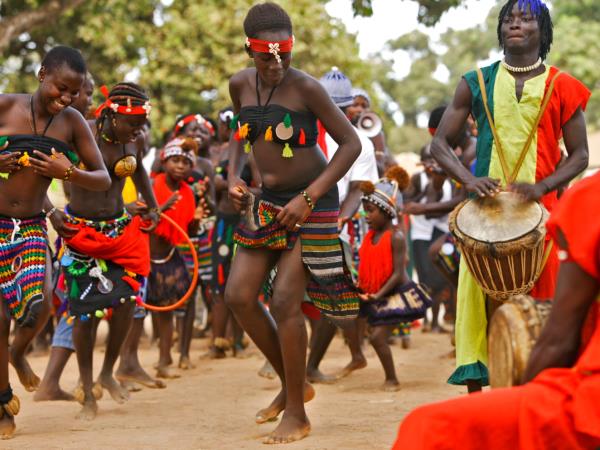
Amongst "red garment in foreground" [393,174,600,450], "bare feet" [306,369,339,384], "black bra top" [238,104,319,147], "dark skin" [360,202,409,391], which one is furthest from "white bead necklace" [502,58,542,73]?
"bare feet" [306,369,339,384]

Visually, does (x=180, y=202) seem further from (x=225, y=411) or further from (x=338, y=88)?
(x=225, y=411)

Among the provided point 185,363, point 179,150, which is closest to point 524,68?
point 179,150

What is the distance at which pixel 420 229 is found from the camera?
12.4m

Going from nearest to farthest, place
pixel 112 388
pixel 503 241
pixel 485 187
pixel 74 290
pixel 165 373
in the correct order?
pixel 503 241 < pixel 485 187 < pixel 74 290 < pixel 112 388 < pixel 165 373

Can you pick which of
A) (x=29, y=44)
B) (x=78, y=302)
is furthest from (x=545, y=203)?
(x=29, y=44)

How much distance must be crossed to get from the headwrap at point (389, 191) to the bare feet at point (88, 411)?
9.62ft

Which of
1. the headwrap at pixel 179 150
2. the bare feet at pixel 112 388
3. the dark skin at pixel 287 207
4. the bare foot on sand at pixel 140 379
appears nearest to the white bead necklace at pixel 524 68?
the dark skin at pixel 287 207

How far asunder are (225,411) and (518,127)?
2.83 metres

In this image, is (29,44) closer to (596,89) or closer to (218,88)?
(218,88)

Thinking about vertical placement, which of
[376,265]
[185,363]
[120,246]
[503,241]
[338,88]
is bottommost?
[185,363]

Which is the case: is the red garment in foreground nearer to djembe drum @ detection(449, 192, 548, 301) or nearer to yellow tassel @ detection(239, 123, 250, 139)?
djembe drum @ detection(449, 192, 548, 301)

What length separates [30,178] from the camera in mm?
5773

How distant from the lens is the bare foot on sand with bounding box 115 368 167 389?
7941 mm

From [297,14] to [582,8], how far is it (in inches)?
562
